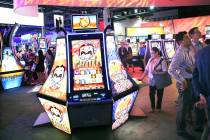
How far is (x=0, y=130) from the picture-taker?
6125 millimetres

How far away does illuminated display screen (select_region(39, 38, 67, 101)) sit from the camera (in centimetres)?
541

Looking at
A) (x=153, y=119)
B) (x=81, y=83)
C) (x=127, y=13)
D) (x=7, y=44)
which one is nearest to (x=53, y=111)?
(x=81, y=83)

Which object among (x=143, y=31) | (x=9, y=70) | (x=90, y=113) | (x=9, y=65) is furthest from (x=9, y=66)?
(x=143, y=31)

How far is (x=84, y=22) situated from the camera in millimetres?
5824

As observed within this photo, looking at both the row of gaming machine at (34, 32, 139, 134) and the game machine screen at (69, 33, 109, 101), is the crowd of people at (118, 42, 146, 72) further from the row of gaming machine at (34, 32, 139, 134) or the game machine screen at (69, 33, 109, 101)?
the game machine screen at (69, 33, 109, 101)

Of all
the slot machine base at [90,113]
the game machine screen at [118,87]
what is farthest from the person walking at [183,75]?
the slot machine base at [90,113]

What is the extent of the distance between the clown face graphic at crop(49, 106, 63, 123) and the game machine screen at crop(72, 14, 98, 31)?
1.37 meters

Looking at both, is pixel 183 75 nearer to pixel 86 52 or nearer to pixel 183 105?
pixel 183 105

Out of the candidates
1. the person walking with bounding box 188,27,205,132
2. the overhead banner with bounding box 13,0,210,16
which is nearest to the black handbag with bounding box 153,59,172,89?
the person walking with bounding box 188,27,205,132

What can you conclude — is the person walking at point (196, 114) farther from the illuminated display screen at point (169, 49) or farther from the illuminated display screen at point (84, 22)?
the illuminated display screen at point (169, 49)

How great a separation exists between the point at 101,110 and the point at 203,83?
1957 mm

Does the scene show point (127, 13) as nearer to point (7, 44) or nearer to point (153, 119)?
point (7, 44)

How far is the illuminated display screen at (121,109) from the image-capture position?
5421 millimetres

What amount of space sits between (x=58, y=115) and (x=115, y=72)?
116 centimetres
